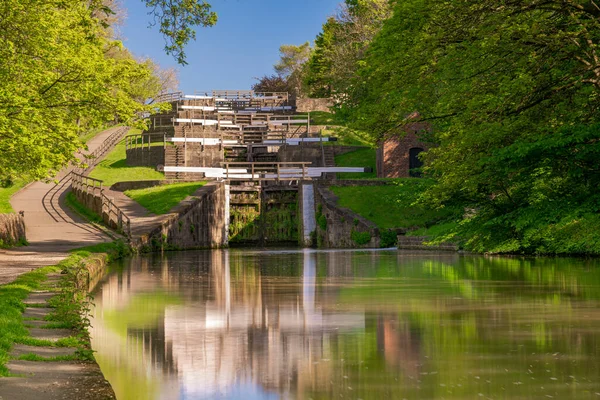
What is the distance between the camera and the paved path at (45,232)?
90.4 ft

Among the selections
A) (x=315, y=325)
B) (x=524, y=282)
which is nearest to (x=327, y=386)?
(x=315, y=325)

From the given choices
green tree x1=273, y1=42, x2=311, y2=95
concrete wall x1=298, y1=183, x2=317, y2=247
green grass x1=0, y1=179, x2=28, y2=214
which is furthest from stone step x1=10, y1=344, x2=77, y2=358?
green tree x1=273, y1=42, x2=311, y2=95

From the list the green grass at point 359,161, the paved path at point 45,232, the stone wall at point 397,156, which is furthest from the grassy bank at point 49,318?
the green grass at point 359,161

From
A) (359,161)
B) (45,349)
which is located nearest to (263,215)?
(359,161)

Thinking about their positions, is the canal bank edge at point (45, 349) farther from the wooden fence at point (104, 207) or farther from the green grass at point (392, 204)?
the green grass at point (392, 204)

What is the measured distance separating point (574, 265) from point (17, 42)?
18.5 m

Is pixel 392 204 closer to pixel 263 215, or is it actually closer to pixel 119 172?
pixel 263 215

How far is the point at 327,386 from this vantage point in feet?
33.4

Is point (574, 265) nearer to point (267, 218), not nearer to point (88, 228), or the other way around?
point (88, 228)

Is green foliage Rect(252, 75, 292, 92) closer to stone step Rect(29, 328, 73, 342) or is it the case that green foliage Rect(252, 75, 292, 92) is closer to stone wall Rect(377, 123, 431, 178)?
stone wall Rect(377, 123, 431, 178)

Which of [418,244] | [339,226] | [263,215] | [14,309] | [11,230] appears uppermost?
[263,215]

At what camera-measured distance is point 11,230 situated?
35812 millimetres

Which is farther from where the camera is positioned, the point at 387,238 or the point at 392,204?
the point at 392,204

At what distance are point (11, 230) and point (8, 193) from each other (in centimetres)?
2421
